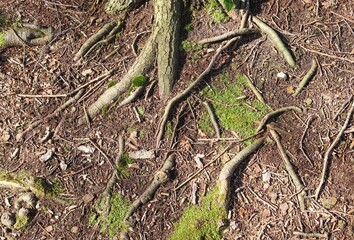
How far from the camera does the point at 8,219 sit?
4.08 metres

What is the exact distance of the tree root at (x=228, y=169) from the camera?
156 inches

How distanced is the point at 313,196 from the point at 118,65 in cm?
250

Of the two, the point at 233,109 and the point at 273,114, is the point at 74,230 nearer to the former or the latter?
the point at 233,109

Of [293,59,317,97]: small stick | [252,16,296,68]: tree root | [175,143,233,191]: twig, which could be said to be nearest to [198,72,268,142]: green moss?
[175,143,233,191]: twig

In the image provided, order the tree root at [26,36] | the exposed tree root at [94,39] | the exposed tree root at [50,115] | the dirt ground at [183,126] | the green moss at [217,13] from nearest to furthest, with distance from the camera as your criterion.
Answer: the dirt ground at [183,126] < the exposed tree root at [50,115] < the green moss at [217,13] < the exposed tree root at [94,39] < the tree root at [26,36]

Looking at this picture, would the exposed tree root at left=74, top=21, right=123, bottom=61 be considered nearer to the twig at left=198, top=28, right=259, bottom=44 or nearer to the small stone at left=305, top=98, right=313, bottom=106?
the twig at left=198, top=28, right=259, bottom=44

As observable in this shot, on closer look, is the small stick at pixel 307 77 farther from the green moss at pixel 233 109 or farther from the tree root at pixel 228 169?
the tree root at pixel 228 169

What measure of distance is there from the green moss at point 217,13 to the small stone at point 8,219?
9.81ft

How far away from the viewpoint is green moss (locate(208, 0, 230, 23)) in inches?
185

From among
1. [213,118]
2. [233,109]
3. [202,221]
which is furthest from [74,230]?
[233,109]

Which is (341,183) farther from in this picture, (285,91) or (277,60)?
(277,60)

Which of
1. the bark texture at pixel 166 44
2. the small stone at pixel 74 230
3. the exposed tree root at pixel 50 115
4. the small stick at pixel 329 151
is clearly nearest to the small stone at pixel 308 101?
the small stick at pixel 329 151

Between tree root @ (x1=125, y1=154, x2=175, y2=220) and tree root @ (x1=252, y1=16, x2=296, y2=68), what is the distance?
1695 mm

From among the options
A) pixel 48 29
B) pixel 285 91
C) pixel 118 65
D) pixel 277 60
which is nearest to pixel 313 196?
pixel 285 91
